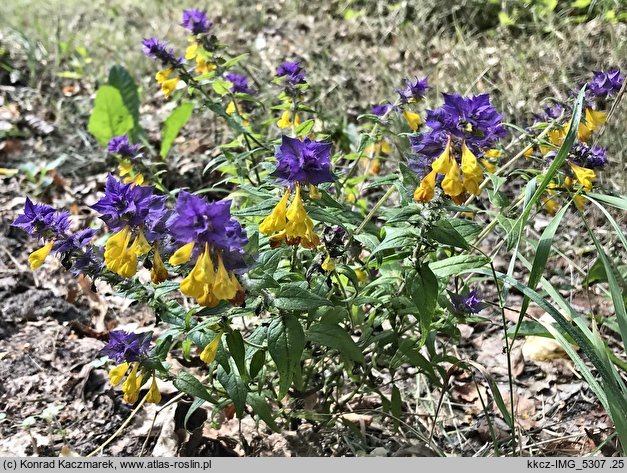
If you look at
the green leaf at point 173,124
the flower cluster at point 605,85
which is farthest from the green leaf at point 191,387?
the green leaf at point 173,124

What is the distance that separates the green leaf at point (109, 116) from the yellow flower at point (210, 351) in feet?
8.37

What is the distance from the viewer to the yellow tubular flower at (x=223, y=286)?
134cm

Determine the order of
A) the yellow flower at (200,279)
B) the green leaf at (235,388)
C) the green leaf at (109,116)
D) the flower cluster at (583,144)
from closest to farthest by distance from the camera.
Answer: the yellow flower at (200,279)
the green leaf at (235,388)
the flower cluster at (583,144)
the green leaf at (109,116)

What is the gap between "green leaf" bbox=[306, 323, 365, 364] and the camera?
1.68m

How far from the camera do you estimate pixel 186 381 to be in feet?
5.90

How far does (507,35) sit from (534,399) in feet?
9.62

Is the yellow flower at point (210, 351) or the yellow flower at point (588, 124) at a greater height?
the yellow flower at point (588, 124)

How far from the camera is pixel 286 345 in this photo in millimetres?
1564

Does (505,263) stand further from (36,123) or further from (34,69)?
(34,69)

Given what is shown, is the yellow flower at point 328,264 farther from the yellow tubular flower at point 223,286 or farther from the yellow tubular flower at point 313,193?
the yellow tubular flower at point 223,286

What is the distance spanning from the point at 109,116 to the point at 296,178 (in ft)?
8.65

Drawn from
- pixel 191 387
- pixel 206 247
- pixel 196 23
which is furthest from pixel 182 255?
pixel 196 23

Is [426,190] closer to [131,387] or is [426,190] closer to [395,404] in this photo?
[395,404]
